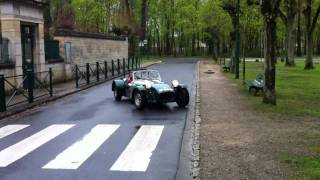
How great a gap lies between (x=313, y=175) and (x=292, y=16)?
37.3 meters

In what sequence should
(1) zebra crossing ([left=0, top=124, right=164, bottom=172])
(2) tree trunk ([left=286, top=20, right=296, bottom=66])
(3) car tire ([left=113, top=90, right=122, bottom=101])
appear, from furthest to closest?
(2) tree trunk ([left=286, top=20, right=296, bottom=66])
(3) car tire ([left=113, top=90, right=122, bottom=101])
(1) zebra crossing ([left=0, top=124, right=164, bottom=172])

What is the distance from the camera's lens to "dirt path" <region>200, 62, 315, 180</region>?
8.41 m

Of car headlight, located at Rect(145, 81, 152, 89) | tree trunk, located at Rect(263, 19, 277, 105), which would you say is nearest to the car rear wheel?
car headlight, located at Rect(145, 81, 152, 89)

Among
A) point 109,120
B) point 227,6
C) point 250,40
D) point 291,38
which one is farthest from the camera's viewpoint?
point 250,40

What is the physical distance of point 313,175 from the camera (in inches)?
311

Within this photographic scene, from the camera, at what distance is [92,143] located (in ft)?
36.8

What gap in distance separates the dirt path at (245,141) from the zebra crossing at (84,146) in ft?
3.71

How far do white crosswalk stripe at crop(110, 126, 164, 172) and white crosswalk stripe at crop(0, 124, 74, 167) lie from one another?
1954 millimetres

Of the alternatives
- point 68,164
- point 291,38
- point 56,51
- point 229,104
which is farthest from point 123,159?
point 291,38

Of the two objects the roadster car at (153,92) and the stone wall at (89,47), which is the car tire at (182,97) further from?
the stone wall at (89,47)

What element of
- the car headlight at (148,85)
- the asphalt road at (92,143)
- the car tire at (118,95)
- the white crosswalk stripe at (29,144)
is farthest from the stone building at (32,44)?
the white crosswalk stripe at (29,144)

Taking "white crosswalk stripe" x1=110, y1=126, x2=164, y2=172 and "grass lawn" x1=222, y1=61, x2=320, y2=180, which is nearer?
"grass lawn" x1=222, y1=61, x2=320, y2=180

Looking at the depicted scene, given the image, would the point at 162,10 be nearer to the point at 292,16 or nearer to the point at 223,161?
the point at 292,16

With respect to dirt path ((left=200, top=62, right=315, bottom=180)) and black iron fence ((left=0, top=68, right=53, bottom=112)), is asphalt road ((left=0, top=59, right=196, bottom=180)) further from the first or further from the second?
black iron fence ((left=0, top=68, right=53, bottom=112))
